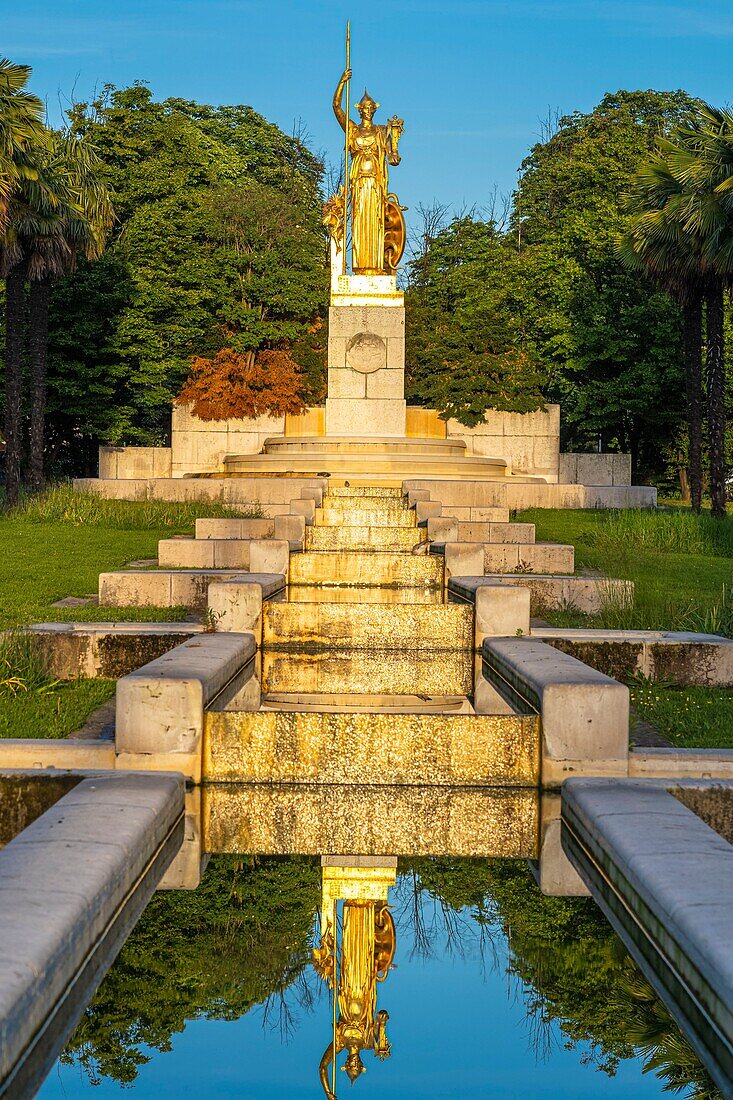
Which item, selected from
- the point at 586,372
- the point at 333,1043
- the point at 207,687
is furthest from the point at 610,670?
the point at 586,372

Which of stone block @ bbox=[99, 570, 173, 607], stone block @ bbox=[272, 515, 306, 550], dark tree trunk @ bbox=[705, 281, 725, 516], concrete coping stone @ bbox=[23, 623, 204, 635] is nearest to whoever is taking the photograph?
concrete coping stone @ bbox=[23, 623, 204, 635]

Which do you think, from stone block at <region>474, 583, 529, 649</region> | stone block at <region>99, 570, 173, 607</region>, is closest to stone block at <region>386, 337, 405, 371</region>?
stone block at <region>99, 570, 173, 607</region>

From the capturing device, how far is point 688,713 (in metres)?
8.79

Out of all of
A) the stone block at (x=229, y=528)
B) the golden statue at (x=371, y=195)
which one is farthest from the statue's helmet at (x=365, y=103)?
the stone block at (x=229, y=528)

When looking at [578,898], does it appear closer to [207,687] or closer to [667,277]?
[207,687]

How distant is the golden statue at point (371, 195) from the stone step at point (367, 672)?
17.7m

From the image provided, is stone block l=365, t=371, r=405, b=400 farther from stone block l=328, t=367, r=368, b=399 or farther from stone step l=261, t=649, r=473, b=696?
stone step l=261, t=649, r=473, b=696

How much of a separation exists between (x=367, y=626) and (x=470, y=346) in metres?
22.2

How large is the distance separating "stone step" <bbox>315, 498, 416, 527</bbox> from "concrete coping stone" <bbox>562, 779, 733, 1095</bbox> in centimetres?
1180

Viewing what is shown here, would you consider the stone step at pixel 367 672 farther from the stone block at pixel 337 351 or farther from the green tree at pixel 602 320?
the green tree at pixel 602 320

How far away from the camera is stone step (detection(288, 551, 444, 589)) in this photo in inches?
563

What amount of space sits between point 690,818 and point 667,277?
2299 cm

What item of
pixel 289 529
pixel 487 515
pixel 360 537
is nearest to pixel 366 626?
pixel 289 529

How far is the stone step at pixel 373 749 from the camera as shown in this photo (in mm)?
7160
